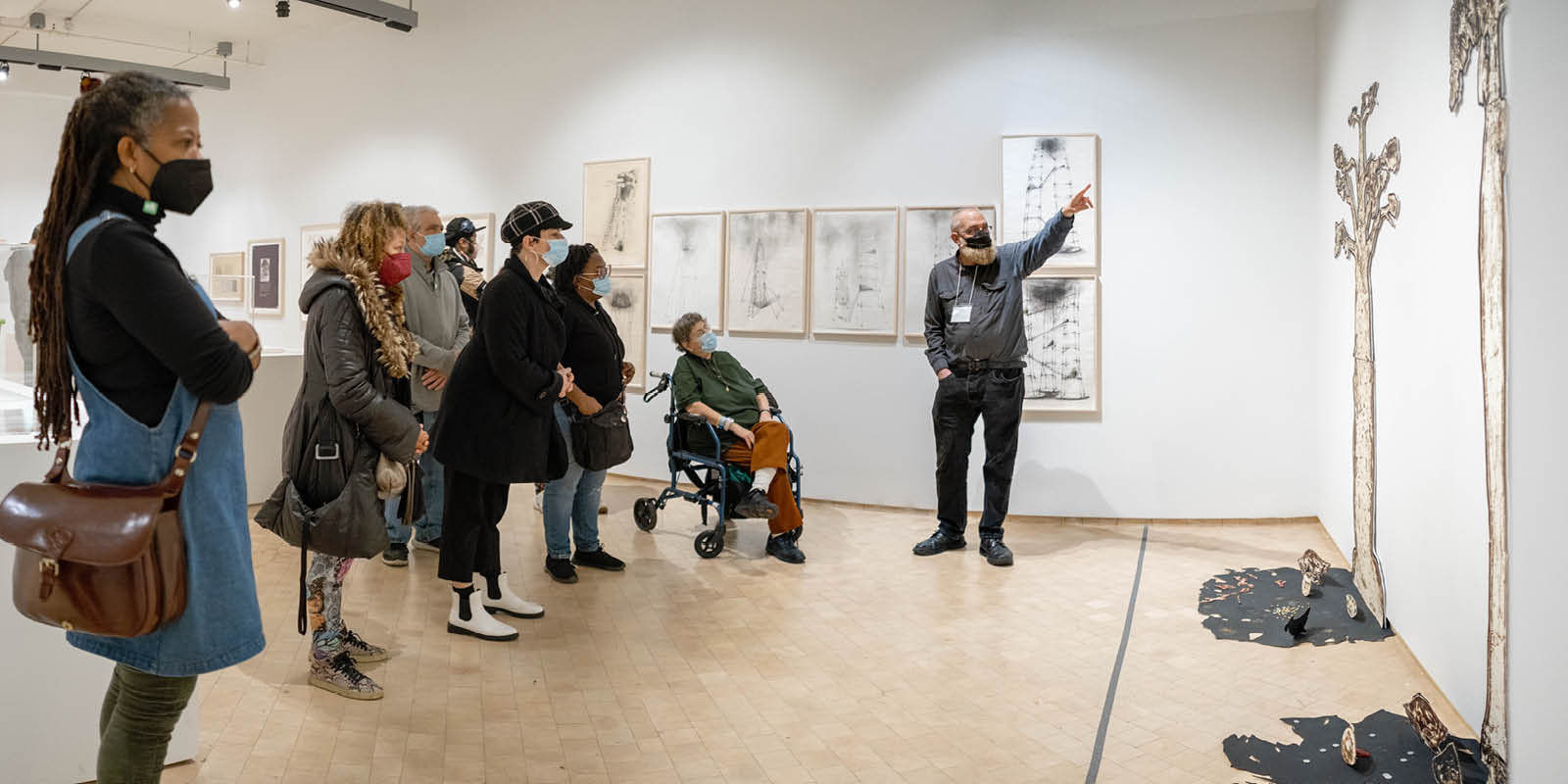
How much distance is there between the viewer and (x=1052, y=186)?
6402 millimetres

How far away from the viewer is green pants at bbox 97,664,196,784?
1803 mm

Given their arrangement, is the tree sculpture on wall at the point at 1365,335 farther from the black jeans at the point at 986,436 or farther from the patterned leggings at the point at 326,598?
the patterned leggings at the point at 326,598

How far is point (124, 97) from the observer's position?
5.74 feet

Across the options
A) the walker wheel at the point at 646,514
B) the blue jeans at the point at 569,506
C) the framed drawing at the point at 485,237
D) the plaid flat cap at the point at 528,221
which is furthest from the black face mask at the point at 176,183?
the framed drawing at the point at 485,237

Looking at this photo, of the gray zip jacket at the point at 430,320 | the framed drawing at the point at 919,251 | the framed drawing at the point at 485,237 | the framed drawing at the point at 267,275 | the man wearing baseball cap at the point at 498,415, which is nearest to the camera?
the man wearing baseball cap at the point at 498,415

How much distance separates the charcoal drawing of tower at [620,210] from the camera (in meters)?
7.79

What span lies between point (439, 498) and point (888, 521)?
279 cm

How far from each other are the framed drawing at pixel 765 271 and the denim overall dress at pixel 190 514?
17.8ft

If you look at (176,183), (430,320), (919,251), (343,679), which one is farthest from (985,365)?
(176,183)

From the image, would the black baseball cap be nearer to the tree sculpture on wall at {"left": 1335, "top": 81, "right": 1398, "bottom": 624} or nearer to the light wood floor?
the light wood floor

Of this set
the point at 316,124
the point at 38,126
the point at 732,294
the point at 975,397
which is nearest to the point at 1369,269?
the point at 975,397

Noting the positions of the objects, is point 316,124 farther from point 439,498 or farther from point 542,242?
point 542,242

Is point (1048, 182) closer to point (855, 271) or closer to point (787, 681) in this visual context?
point (855, 271)

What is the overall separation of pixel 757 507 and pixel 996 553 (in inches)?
51.3
